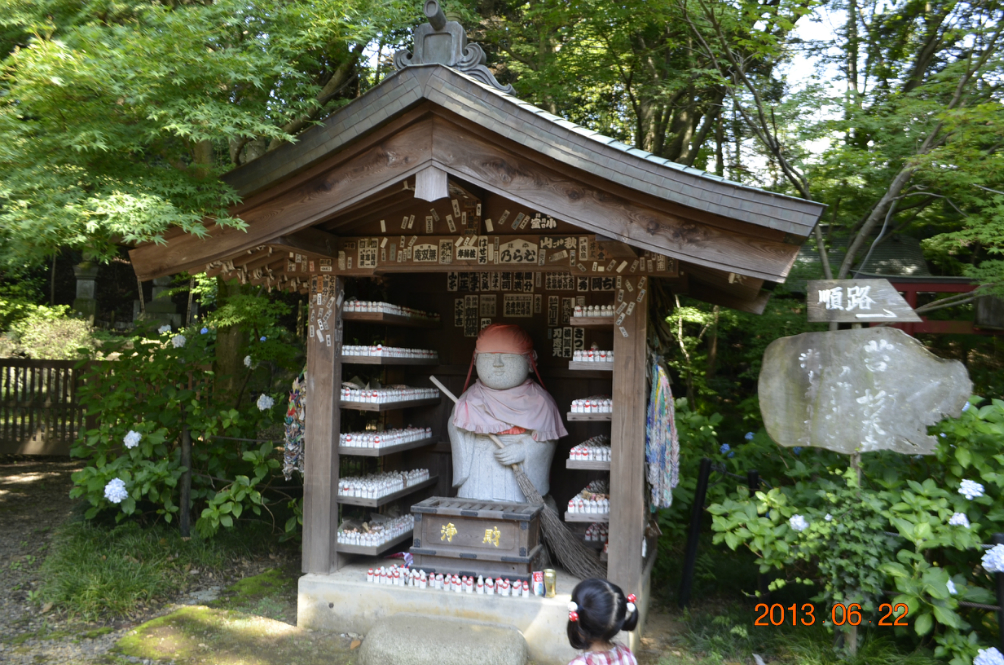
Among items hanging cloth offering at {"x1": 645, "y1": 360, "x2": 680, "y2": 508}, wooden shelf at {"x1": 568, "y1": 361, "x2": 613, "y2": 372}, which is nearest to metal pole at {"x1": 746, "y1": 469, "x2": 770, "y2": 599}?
hanging cloth offering at {"x1": 645, "y1": 360, "x2": 680, "y2": 508}

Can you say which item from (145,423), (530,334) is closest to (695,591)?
(530,334)

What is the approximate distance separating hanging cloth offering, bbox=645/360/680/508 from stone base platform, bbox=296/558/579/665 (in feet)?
3.22

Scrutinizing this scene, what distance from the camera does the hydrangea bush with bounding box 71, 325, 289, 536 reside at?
616cm

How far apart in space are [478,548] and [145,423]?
12.1 ft

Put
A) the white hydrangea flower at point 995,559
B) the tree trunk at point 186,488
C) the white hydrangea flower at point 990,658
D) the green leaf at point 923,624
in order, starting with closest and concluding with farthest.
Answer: the white hydrangea flower at point 990,658 < the white hydrangea flower at point 995,559 < the green leaf at point 923,624 < the tree trunk at point 186,488

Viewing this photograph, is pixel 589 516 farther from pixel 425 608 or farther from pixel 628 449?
pixel 425 608

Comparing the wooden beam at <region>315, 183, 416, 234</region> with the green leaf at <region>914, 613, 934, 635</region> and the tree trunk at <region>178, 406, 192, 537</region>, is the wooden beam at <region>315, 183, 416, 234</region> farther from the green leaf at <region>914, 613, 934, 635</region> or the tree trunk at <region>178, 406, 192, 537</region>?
the green leaf at <region>914, 613, 934, 635</region>

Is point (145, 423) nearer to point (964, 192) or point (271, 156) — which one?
point (271, 156)

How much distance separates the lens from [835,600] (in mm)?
4117

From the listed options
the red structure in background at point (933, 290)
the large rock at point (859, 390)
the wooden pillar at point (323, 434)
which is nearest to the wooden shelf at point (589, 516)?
the large rock at point (859, 390)

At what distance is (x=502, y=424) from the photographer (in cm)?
553

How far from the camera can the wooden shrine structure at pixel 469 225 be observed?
4090 millimetres

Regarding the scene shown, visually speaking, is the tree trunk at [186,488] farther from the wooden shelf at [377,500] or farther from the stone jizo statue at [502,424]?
the stone jizo statue at [502,424]

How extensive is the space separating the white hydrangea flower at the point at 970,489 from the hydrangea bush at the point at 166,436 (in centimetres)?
550
